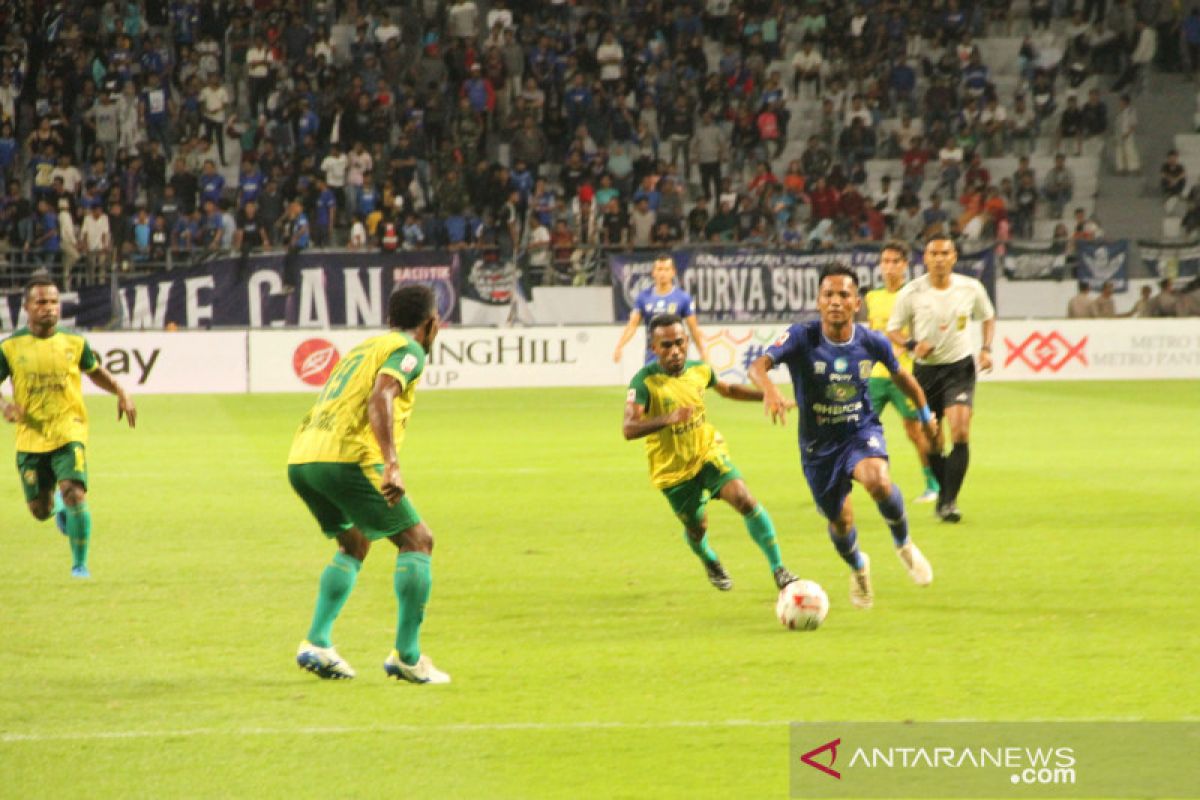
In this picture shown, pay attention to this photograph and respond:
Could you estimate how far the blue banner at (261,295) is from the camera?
27.0 meters

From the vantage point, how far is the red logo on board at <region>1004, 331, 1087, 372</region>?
2664cm

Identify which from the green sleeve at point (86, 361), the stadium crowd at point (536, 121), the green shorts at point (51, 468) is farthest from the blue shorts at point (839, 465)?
the stadium crowd at point (536, 121)

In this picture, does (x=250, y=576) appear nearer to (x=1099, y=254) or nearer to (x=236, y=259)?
(x=236, y=259)

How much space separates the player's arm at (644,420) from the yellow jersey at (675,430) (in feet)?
0.15

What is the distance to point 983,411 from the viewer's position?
881 inches

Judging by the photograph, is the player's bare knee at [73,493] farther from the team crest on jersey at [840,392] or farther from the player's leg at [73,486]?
the team crest on jersey at [840,392]

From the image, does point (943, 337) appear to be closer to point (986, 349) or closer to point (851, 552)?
point (986, 349)

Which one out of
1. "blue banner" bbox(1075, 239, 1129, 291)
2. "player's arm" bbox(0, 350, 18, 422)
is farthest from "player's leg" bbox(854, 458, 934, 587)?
"blue banner" bbox(1075, 239, 1129, 291)

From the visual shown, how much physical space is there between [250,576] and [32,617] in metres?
1.64

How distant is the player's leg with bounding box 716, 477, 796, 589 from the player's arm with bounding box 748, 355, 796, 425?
0.62m

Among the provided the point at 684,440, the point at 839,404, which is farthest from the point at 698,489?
the point at 839,404

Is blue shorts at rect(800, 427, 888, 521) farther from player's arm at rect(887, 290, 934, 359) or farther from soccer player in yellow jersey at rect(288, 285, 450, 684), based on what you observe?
player's arm at rect(887, 290, 934, 359)

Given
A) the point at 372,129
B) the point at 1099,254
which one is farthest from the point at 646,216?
the point at 1099,254

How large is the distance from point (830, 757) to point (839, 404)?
3253 millimetres
